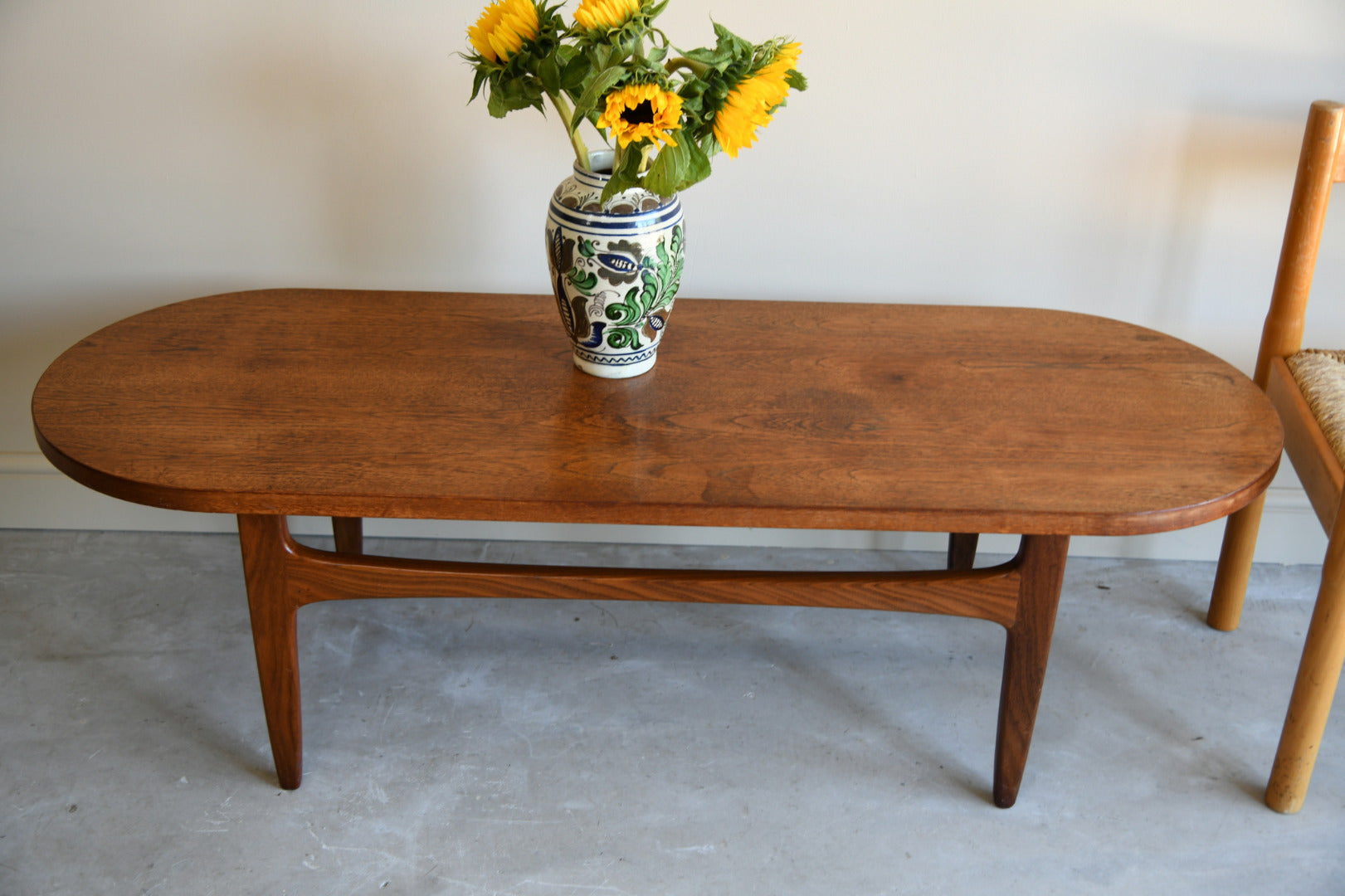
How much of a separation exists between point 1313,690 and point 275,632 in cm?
142

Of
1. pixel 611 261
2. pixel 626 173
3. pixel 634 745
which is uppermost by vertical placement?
pixel 626 173

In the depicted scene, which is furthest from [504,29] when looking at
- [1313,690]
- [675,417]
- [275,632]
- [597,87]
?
[1313,690]

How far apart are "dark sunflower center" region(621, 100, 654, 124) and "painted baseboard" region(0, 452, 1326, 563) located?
0.97 metres

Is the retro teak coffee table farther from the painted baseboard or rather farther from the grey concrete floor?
the painted baseboard

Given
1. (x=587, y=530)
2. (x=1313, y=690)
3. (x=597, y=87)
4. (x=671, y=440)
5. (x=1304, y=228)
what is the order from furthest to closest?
(x=587, y=530) < (x=1304, y=228) < (x=1313, y=690) < (x=671, y=440) < (x=597, y=87)

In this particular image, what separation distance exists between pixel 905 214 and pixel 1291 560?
1.02 meters

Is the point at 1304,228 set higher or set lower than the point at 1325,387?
higher

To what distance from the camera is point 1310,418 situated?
1578 mm

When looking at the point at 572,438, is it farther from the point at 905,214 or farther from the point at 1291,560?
the point at 1291,560

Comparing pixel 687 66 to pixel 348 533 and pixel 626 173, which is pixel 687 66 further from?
pixel 348 533

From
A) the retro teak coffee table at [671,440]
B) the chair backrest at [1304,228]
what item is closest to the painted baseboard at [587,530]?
the chair backrest at [1304,228]

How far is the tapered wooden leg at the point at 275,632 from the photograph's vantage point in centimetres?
140

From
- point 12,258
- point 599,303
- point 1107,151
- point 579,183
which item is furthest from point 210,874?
point 1107,151

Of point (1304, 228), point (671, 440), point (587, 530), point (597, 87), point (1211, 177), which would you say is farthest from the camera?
point (587, 530)
